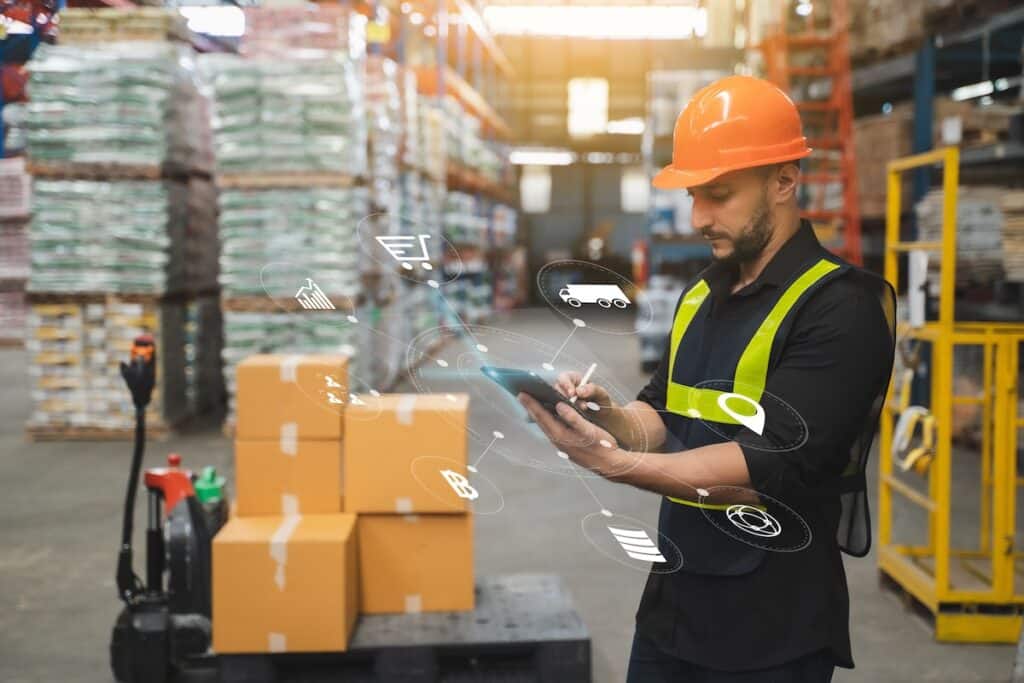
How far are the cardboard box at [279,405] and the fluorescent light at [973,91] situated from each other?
→ 25.4 ft

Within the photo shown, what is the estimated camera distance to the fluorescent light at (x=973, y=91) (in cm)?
910

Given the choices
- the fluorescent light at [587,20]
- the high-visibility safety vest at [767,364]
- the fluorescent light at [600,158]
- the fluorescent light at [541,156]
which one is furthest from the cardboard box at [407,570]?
the fluorescent light at [600,158]

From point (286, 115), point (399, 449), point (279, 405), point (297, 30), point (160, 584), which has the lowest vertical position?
point (160, 584)

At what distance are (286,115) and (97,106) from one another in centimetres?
135

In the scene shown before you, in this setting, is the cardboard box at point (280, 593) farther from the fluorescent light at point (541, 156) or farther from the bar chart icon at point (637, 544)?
the fluorescent light at point (541, 156)

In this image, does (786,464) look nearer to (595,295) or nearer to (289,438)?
(595,295)

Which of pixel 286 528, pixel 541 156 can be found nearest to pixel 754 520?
pixel 286 528

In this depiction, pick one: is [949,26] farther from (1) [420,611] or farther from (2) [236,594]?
(2) [236,594]

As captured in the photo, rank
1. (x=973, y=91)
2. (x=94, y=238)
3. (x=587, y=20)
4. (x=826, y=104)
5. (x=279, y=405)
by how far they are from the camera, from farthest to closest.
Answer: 1. (x=587, y=20)
2. (x=973, y=91)
3. (x=826, y=104)
4. (x=94, y=238)
5. (x=279, y=405)

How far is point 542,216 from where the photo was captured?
24.2 metres

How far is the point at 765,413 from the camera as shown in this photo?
55.6 inches

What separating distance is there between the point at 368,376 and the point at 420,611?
346cm

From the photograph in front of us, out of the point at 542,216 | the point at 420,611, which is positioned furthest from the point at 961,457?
the point at 542,216

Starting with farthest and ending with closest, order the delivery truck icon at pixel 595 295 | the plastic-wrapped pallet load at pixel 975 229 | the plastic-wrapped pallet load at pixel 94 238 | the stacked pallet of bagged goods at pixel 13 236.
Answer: the stacked pallet of bagged goods at pixel 13 236
the plastic-wrapped pallet load at pixel 94 238
the plastic-wrapped pallet load at pixel 975 229
the delivery truck icon at pixel 595 295
